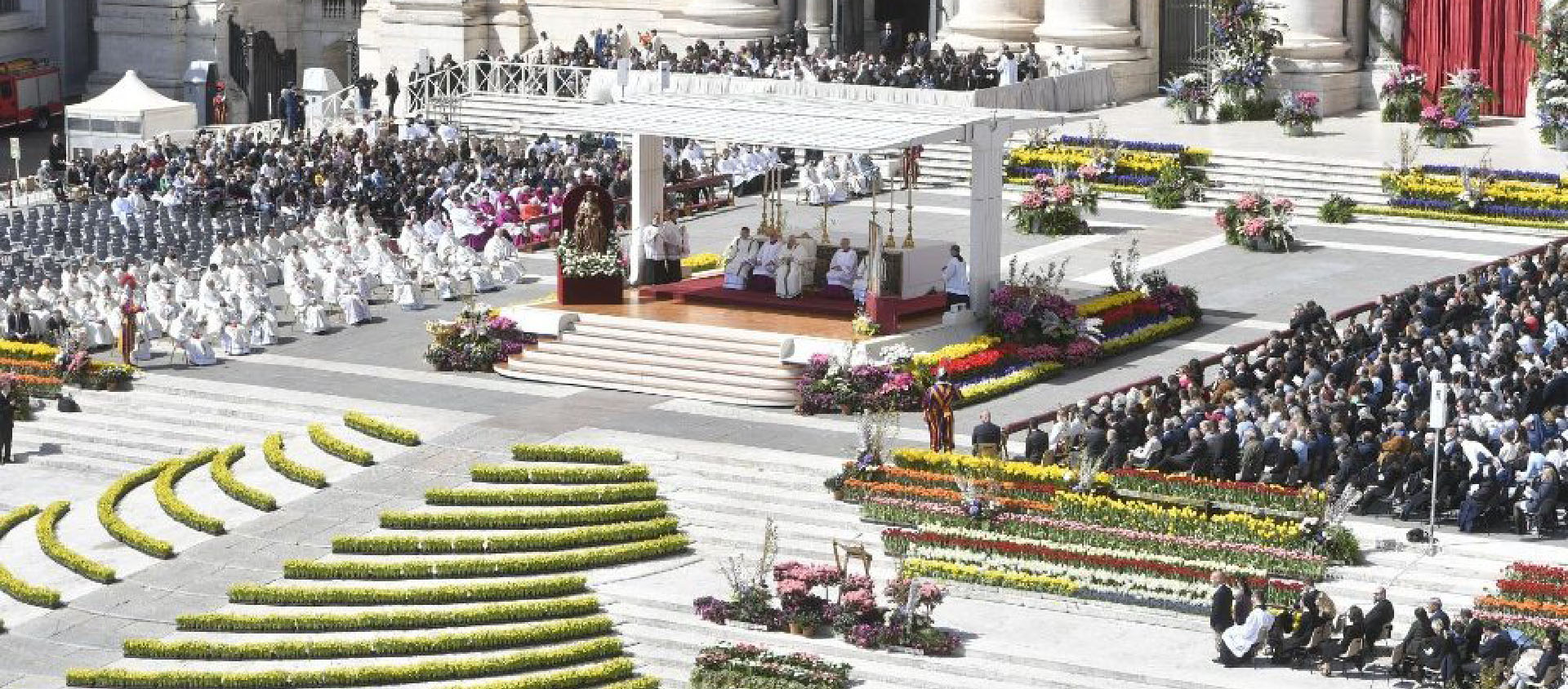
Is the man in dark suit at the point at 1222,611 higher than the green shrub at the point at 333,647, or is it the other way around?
the man in dark suit at the point at 1222,611

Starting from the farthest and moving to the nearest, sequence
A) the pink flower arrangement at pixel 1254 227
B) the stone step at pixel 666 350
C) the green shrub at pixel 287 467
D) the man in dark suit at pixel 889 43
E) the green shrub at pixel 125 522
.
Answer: the man in dark suit at pixel 889 43 < the pink flower arrangement at pixel 1254 227 < the stone step at pixel 666 350 < the green shrub at pixel 287 467 < the green shrub at pixel 125 522

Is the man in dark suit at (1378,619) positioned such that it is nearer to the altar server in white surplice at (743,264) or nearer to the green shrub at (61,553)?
the green shrub at (61,553)

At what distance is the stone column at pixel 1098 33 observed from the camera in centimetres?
7175

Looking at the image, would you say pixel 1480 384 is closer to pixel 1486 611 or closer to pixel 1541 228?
pixel 1486 611

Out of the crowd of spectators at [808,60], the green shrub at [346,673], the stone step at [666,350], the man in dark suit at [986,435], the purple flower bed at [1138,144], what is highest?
the crowd of spectators at [808,60]

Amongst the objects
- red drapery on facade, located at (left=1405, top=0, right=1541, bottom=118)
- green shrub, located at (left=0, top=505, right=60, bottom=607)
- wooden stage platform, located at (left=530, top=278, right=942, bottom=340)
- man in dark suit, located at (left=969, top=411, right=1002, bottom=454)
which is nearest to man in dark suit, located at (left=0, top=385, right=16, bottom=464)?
green shrub, located at (left=0, top=505, right=60, bottom=607)

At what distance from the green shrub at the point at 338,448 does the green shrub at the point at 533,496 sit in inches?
89.2

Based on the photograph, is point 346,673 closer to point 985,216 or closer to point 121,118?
point 985,216

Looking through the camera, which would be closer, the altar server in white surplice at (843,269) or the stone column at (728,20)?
the altar server in white surplice at (843,269)

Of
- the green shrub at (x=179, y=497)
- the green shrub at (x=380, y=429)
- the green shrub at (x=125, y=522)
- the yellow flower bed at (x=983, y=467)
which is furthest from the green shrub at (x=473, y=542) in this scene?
the green shrub at (x=380, y=429)

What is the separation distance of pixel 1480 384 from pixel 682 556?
39.3ft

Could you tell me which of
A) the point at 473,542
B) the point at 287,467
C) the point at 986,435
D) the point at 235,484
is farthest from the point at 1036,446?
the point at 235,484

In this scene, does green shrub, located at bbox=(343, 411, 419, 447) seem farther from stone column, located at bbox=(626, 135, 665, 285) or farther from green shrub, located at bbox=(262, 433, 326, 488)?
stone column, located at bbox=(626, 135, 665, 285)

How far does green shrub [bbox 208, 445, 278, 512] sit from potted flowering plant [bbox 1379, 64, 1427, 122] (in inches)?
1315
